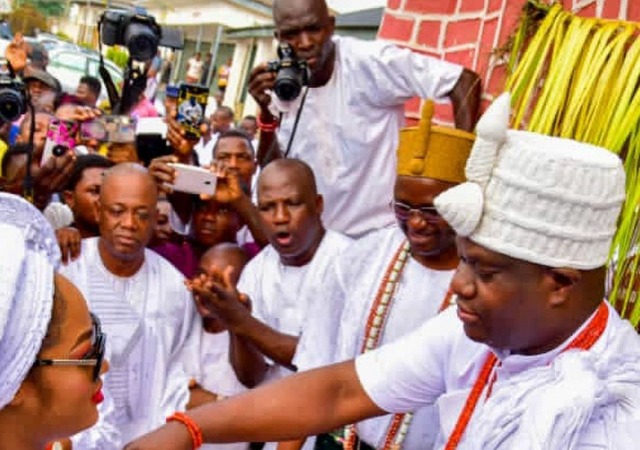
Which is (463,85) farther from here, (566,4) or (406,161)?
(406,161)

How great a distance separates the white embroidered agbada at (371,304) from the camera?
2533 millimetres

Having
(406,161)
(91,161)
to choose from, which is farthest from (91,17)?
(406,161)

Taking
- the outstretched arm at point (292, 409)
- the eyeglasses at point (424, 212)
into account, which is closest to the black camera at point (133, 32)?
the eyeglasses at point (424, 212)

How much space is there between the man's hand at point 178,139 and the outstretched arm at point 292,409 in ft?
6.87

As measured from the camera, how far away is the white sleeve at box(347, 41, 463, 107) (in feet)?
10.1

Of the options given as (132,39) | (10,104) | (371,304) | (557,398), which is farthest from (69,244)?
(557,398)

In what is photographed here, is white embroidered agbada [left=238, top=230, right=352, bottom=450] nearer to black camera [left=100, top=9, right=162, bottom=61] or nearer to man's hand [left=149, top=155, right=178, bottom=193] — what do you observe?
man's hand [left=149, top=155, right=178, bottom=193]

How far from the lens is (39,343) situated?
1.48m

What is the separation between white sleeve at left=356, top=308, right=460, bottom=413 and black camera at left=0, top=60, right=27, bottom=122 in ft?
6.10

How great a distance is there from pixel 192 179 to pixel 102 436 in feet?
4.46

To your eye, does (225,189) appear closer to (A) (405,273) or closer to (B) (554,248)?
(A) (405,273)

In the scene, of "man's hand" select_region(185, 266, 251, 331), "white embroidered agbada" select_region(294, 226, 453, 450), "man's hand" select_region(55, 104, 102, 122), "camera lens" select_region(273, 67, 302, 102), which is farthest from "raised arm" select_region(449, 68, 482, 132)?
"man's hand" select_region(55, 104, 102, 122)

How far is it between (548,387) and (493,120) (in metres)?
0.48

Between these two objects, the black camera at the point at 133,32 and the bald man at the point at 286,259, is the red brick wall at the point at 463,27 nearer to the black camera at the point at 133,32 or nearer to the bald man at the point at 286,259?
the bald man at the point at 286,259
